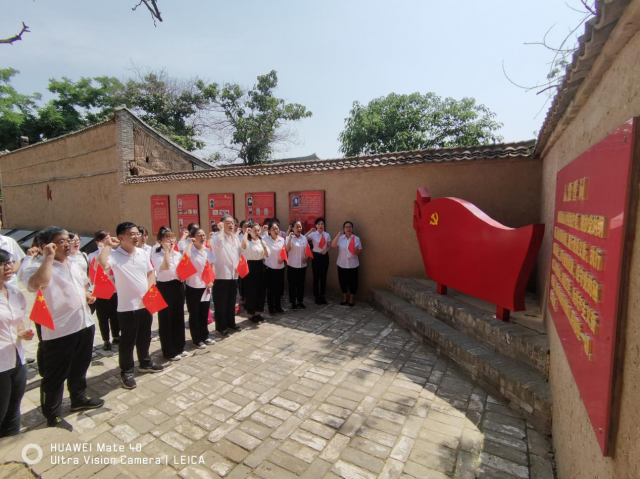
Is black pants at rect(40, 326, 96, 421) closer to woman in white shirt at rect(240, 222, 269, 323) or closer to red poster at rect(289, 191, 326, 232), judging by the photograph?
woman in white shirt at rect(240, 222, 269, 323)

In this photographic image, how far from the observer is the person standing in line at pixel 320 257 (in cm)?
700

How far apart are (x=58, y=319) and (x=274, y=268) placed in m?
3.65

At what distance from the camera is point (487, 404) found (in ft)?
11.3

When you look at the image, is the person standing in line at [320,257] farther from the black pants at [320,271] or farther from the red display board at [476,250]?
the red display board at [476,250]

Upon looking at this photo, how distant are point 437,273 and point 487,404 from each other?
91.9 inches

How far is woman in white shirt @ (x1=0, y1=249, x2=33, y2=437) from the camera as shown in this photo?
2.52m

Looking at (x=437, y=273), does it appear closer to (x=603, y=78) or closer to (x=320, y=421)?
(x=320, y=421)

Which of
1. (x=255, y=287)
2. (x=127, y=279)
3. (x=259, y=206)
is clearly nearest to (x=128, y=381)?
(x=127, y=279)

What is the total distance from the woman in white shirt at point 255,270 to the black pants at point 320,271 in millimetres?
1289

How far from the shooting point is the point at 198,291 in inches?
188

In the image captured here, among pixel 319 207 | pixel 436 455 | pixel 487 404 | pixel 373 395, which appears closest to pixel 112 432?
pixel 373 395

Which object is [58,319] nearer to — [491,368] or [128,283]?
[128,283]

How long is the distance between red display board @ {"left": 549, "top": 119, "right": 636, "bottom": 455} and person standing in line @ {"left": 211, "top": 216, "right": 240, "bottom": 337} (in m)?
4.26

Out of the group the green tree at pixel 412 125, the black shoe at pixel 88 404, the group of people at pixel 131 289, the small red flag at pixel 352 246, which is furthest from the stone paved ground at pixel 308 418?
the green tree at pixel 412 125
